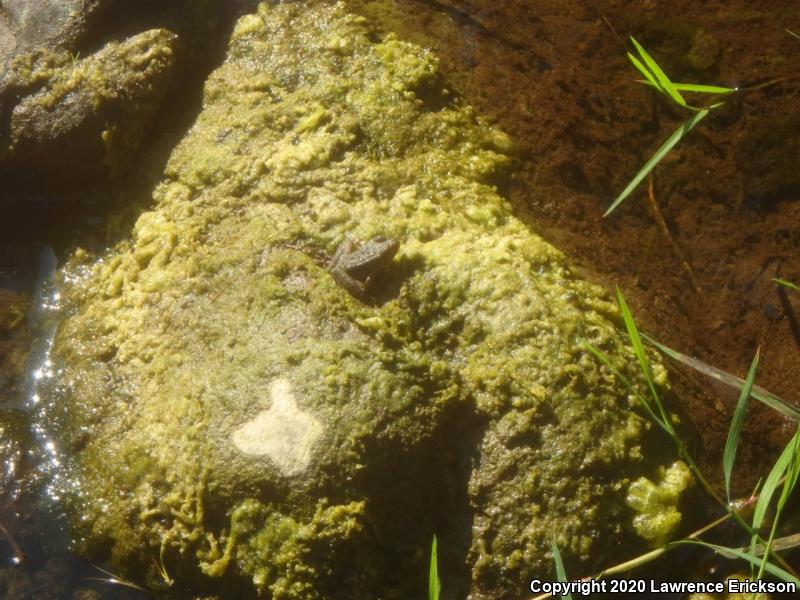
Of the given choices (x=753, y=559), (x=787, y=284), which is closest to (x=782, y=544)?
(x=753, y=559)

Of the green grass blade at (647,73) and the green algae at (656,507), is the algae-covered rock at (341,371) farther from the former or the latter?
the green grass blade at (647,73)

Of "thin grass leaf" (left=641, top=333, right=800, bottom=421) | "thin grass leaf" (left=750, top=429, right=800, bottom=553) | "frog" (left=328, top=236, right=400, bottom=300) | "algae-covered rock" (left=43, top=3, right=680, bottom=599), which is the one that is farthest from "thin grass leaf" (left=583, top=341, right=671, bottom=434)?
"frog" (left=328, top=236, right=400, bottom=300)

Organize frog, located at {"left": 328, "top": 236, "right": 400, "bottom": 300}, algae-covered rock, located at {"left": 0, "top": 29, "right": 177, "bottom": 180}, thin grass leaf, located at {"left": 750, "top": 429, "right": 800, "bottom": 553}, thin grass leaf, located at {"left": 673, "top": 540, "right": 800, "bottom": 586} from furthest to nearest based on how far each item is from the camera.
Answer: algae-covered rock, located at {"left": 0, "top": 29, "right": 177, "bottom": 180}, frog, located at {"left": 328, "top": 236, "right": 400, "bottom": 300}, thin grass leaf, located at {"left": 750, "top": 429, "right": 800, "bottom": 553}, thin grass leaf, located at {"left": 673, "top": 540, "right": 800, "bottom": 586}

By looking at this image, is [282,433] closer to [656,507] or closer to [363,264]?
[363,264]

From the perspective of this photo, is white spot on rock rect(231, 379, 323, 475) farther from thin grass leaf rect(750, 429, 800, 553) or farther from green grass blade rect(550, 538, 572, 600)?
thin grass leaf rect(750, 429, 800, 553)

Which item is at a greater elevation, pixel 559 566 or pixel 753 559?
pixel 559 566
